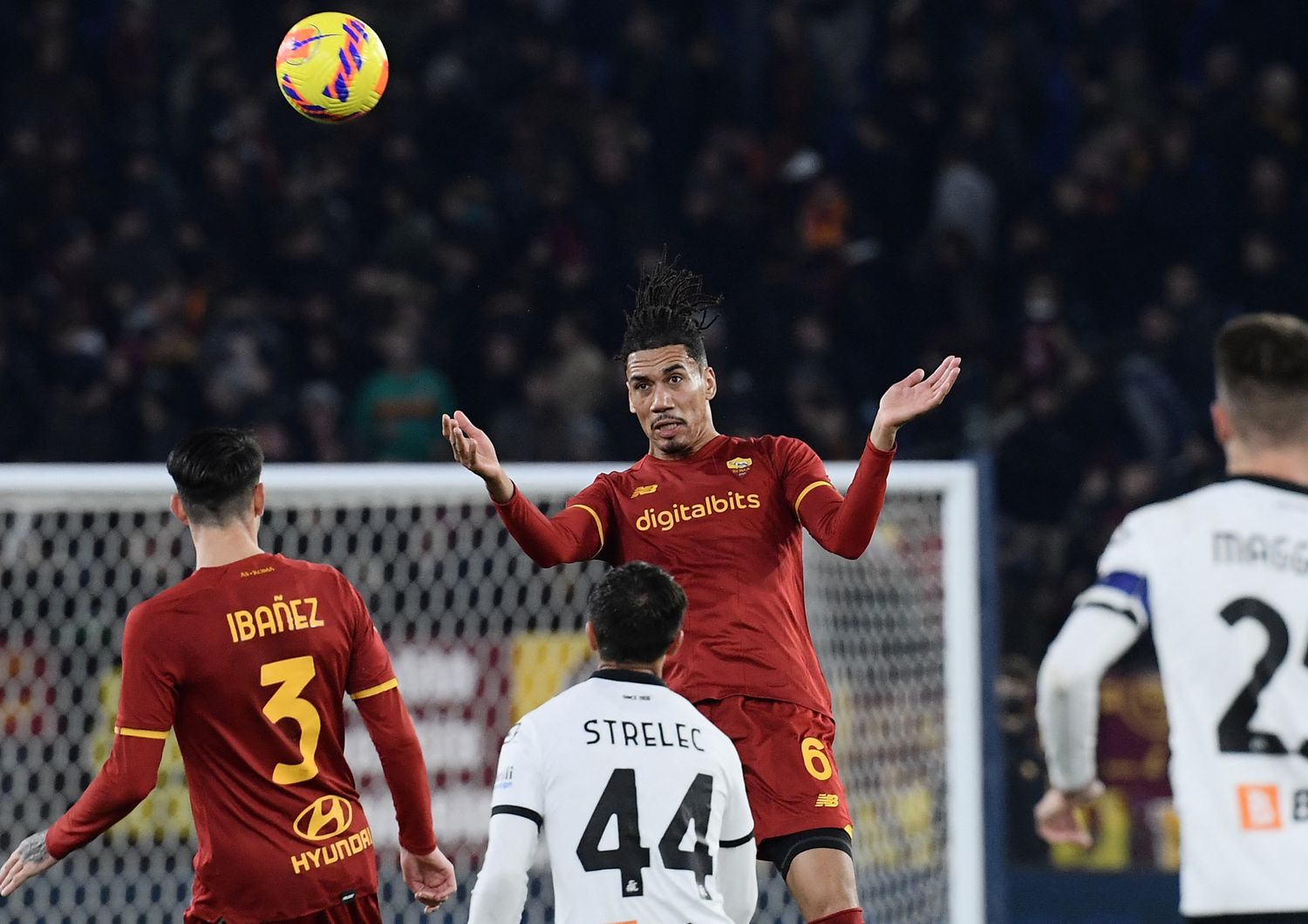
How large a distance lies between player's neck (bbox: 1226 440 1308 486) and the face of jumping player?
1782mm

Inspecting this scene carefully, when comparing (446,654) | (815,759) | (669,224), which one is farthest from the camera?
(669,224)

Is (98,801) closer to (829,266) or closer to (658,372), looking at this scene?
(658,372)

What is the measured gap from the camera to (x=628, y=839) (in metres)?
3.79

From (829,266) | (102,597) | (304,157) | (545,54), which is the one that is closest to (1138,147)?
(829,266)

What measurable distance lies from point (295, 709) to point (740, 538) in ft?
4.41

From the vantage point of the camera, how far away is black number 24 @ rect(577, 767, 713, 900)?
3.78 m

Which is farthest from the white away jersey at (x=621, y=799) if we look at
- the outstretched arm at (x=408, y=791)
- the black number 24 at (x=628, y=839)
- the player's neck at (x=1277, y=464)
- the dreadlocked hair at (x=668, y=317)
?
the dreadlocked hair at (x=668, y=317)

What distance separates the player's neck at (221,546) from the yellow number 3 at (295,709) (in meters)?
0.27

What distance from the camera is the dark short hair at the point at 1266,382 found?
352 centimetres

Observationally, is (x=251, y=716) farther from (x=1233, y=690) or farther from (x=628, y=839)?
(x=1233, y=690)

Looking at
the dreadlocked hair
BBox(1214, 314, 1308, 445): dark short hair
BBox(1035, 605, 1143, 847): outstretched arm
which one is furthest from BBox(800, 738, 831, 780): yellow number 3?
BBox(1214, 314, 1308, 445): dark short hair

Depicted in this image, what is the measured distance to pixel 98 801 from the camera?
4.15 m

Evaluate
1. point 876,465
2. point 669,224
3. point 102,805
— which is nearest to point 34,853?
point 102,805

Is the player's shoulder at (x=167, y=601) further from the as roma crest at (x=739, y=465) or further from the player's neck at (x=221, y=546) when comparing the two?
the as roma crest at (x=739, y=465)
